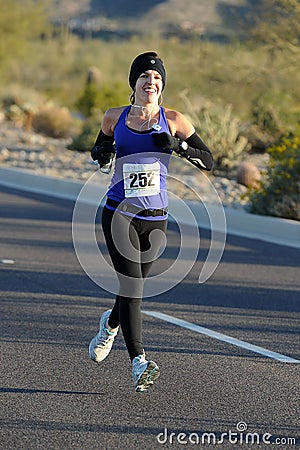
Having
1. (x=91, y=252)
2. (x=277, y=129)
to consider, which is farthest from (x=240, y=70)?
(x=91, y=252)

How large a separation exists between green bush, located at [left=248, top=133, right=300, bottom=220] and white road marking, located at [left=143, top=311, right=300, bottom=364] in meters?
5.96

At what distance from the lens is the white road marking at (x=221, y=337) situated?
7.12 metres

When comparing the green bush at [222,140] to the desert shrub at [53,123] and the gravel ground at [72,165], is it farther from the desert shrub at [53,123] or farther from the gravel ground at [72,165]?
the desert shrub at [53,123]

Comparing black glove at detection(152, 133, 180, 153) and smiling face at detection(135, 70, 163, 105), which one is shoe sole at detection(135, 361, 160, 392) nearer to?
black glove at detection(152, 133, 180, 153)

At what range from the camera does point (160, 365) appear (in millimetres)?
6758

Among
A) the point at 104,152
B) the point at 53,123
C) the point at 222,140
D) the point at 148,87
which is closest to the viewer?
the point at 148,87


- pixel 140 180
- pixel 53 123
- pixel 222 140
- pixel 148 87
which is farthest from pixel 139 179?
pixel 53 123

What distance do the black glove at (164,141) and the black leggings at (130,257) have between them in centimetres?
46

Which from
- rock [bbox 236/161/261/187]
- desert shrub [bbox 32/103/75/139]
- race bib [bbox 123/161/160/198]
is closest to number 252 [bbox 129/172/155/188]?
race bib [bbox 123/161/160/198]

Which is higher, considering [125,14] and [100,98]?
[125,14]

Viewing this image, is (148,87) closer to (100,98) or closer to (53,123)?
(53,123)

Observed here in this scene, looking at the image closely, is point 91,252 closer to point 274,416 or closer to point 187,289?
point 187,289

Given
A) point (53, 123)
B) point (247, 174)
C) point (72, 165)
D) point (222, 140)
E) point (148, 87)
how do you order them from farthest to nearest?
point (53, 123) < point (72, 165) < point (222, 140) < point (247, 174) < point (148, 87)

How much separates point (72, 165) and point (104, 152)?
633 inches
